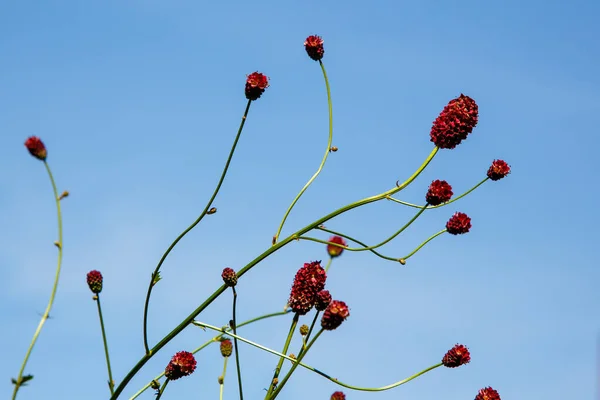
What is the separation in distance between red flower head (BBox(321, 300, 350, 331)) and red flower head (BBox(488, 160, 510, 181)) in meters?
1.33

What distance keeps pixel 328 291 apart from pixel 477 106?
3.38 feet

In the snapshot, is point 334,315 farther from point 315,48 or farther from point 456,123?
point 315,48

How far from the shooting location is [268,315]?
3.18m

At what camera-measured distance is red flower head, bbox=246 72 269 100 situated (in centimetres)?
339

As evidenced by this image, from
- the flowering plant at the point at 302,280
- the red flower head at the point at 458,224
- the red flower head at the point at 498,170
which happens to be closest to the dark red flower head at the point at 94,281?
the flowering plant at the point at 302,280

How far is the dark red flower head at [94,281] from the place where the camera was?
2.94 meters

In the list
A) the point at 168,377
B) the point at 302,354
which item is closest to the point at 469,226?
the point at 302,354

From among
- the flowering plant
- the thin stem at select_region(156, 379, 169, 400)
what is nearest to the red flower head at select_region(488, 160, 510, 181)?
the flowering plant

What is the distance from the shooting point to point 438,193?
3.37 meters

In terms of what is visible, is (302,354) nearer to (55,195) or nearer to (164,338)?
(164,338)

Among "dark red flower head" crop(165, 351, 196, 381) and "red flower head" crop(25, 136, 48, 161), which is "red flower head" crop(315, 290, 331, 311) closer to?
"dark red flower head" crop(165, 351, 196, 381)

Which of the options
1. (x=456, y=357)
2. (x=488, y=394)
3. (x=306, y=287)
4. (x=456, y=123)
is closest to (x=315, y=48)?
(x=456, y=123)

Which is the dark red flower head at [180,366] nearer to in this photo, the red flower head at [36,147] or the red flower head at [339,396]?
the red flower head at [339,396]

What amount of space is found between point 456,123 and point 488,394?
1145 millimetres
